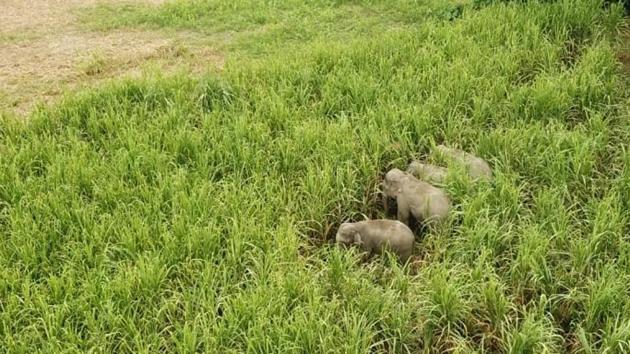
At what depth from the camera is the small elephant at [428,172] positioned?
4318mm

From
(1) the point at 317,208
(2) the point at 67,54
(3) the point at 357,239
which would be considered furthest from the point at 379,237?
(2) the point at 67,54

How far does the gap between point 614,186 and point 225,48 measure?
4.42 m

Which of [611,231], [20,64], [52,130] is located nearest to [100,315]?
[52,130]

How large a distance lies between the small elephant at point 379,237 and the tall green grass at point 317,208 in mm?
122

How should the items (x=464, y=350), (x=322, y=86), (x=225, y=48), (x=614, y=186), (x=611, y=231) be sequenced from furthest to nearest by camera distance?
(x=225, y=48), (x=322, y=86), (x=614, y=186), (x=611, y=231), (x=464, y=350)

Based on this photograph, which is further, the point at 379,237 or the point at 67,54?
the point at 67,54

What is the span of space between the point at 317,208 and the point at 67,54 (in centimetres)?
416

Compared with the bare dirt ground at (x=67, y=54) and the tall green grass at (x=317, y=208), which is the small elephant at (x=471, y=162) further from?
the bare dirt ground at (x=67, y=54)

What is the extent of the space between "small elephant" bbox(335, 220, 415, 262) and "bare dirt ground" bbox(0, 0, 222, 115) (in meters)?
3.27

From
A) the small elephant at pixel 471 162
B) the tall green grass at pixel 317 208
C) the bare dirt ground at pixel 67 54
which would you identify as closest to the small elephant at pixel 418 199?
the tall green grass at pixel 317 208

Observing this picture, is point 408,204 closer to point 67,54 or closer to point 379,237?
point 379,237

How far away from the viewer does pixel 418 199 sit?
4.07 m

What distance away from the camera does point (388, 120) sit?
499cm

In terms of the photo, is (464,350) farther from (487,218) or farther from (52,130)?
(52,130)
